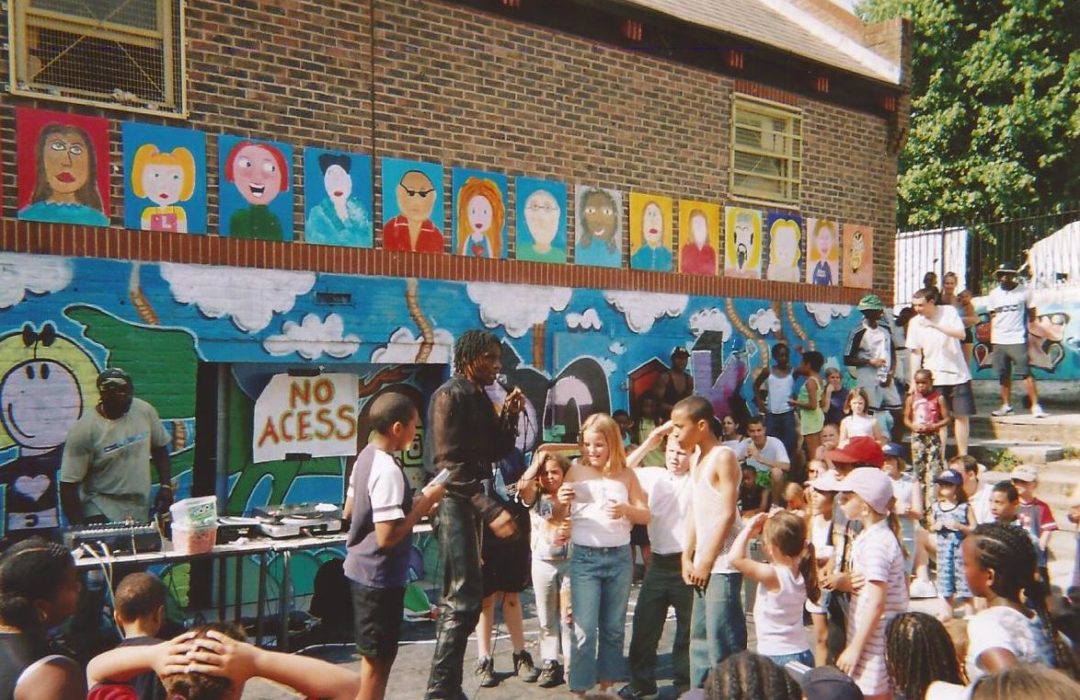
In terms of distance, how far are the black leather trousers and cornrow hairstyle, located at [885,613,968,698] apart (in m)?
2.51

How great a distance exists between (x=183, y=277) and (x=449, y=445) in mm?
3623

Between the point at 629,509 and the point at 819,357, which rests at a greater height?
the point at 819,357

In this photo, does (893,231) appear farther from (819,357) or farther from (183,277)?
(183,277)

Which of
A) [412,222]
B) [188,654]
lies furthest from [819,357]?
[188,654]

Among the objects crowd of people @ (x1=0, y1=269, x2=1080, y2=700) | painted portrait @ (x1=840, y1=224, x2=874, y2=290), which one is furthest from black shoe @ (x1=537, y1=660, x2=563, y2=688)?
painted portrait @ (x1=840, y1=224, x2=874, y2=290)

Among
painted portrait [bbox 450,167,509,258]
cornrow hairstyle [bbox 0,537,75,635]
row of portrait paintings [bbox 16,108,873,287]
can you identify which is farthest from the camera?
painted portrait [bbox 450,167,509,258]

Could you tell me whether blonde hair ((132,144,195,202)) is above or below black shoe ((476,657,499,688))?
above

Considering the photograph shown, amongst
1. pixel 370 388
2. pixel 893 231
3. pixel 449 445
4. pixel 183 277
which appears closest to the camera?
pixel 449 445

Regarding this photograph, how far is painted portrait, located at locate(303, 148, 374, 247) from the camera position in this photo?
27.4ft

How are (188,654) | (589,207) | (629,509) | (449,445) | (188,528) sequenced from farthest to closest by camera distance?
(589,207), (188,528), (629,509), (449,445), (188,654)

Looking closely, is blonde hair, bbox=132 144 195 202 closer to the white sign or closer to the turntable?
the white sign

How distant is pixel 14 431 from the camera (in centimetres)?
681

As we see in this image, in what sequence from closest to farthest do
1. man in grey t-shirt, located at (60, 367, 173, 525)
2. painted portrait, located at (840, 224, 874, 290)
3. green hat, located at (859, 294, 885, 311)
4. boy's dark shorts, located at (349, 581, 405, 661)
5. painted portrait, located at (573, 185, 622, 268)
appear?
boy's dark shorts, located at (349, 581, 405, 661) < man in grey t-shirt, located at (60, 367, 173, 525) < painted portrait, located at (573, 185, 622, 268) < green hat, located at (859, 294, 885, 311) < painted portrait, located at (840, 224, 874, 290)

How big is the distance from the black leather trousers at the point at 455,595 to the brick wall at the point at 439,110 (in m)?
3.82
